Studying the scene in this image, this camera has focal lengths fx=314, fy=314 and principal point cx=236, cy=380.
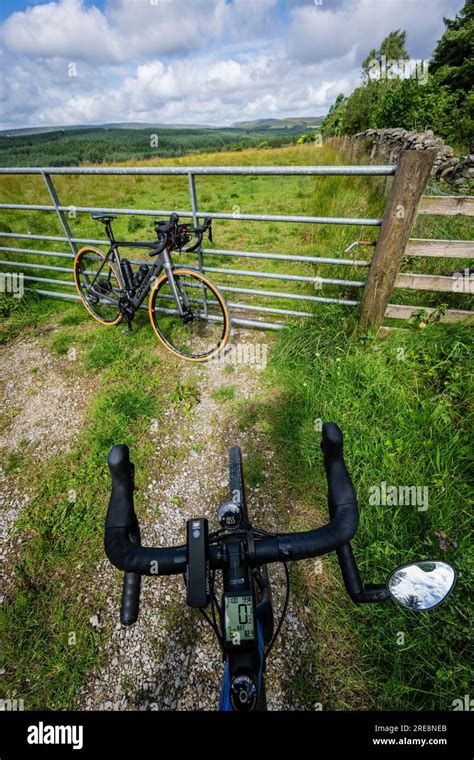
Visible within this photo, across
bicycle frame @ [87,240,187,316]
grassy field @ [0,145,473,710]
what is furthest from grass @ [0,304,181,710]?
bicycle frame @ [87,240,187,316]

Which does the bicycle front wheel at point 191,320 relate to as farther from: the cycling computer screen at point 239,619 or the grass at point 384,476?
the cycling computer screen at point 239,619

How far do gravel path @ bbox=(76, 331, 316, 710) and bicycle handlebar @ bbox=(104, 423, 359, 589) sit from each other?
1390mm

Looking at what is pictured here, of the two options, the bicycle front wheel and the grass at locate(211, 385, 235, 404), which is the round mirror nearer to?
the grass at locate(211, 385, 235, 404)

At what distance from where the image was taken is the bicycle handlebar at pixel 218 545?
0.92 metres

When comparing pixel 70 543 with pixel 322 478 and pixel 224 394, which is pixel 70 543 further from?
pixel 322 478

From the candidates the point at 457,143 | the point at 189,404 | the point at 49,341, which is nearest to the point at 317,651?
the point at 189,404

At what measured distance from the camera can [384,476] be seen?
242cm

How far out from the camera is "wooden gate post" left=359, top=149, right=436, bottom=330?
7.88 ft

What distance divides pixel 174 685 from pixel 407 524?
5.75 ft

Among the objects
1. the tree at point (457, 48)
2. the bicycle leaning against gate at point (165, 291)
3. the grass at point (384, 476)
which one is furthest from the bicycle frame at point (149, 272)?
the tree at point (457, 48)

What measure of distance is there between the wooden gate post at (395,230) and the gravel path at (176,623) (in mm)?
1746

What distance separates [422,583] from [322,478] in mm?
1422

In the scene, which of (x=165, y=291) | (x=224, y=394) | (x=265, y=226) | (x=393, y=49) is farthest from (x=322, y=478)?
(x=393, y=49)

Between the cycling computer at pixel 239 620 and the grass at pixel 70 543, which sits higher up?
the cycling computer at pixel 239 620
